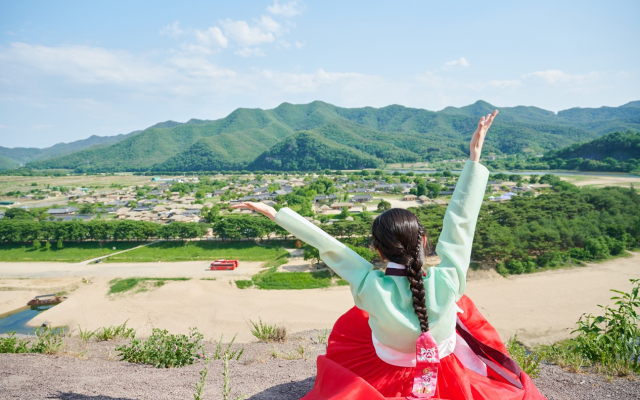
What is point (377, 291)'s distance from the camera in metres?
1.54

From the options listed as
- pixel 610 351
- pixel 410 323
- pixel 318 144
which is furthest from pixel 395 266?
pixel 318 144

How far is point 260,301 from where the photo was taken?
49.8 ft

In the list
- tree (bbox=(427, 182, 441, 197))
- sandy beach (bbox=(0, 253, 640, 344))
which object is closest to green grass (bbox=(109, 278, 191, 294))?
sandy beach (bbox=(0, 253, 640, 344))

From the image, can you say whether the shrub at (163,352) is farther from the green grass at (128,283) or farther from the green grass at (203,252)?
the green grass at (203,252)

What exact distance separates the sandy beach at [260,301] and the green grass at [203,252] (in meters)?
2.31

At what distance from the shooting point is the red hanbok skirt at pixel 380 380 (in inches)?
62.1

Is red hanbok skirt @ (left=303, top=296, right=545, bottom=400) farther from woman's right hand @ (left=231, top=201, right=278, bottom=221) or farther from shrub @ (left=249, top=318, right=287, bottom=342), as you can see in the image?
shrub @ (left=249, top=318, right=287, bottom=342)

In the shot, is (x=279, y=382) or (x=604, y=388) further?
(x=279, y=382)

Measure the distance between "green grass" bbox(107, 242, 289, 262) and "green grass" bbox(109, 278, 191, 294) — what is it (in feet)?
11.6

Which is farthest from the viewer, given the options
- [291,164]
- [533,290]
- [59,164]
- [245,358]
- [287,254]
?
[59,164]

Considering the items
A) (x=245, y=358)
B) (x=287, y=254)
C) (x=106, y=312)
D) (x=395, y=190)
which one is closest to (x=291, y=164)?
(x=395, y=190)

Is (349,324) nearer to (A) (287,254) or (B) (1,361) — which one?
(B) (1,361)

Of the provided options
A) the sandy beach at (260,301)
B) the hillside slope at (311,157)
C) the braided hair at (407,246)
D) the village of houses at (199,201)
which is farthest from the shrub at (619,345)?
the hillside slope at (311,157)

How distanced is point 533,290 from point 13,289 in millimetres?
24559
